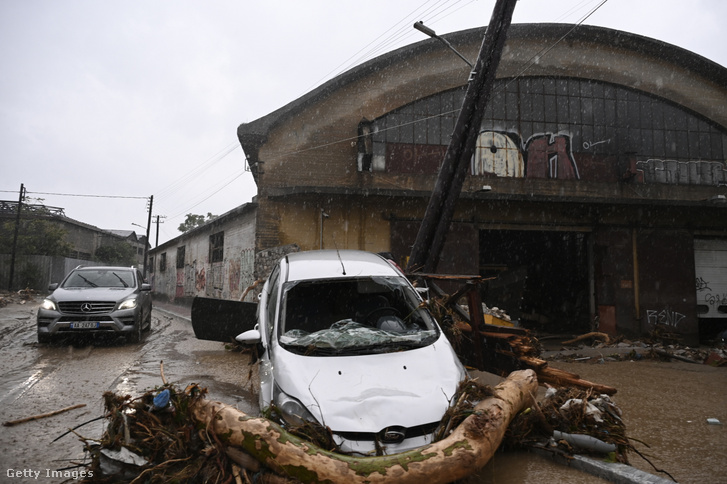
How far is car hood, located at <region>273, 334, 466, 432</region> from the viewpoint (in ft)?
9.62

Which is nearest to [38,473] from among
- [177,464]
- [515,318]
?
[177,464]

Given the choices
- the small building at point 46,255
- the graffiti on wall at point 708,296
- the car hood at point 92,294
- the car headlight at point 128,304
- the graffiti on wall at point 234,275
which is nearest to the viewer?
the car hood at point 92,294

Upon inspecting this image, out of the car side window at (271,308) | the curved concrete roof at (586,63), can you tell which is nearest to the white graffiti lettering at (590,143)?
the curved concrete roof at (586,63)

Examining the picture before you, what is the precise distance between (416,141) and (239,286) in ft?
26.5

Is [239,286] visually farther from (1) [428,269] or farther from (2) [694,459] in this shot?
(2) [694,459]

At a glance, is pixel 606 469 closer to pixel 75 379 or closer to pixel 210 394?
pixel 210 394

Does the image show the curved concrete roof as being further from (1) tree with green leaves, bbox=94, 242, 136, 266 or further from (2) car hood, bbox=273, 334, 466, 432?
(1) tree with green leaves, bbox=94, 242, 136, 266

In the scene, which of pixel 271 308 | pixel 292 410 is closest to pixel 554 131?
pixel 271 308

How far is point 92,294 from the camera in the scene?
8.99 metres

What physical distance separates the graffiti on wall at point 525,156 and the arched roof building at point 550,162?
49mm

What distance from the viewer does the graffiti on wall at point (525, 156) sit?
1505cm

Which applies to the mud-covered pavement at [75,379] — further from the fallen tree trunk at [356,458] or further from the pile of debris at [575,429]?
the pile of debris at [575,429]

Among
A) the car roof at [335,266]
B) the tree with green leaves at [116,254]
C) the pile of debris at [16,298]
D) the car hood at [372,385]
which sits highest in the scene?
the tree with green leaves at [116,254]

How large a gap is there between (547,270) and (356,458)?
18893 millimetres
